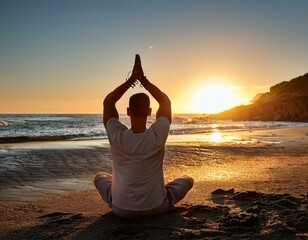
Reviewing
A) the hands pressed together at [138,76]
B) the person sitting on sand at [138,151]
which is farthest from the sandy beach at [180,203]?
the hands pressed together at [138,76]

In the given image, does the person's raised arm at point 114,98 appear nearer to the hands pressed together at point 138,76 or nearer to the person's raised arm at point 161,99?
the hands pressed together at point 138,76

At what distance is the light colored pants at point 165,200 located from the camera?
4.20 meters

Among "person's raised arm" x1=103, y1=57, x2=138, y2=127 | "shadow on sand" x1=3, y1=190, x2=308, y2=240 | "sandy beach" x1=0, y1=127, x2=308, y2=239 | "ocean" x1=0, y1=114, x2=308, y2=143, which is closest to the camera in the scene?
"shadow on sand" x1=3, y1=190, x2=308, y2=240

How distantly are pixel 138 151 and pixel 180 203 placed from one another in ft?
4.95

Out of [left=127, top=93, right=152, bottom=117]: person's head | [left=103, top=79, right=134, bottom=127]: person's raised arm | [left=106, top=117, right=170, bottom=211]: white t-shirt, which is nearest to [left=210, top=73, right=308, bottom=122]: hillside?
[left=106, top=117, right=170, bottom=211]: white t-shirt

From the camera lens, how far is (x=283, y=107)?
64.8m

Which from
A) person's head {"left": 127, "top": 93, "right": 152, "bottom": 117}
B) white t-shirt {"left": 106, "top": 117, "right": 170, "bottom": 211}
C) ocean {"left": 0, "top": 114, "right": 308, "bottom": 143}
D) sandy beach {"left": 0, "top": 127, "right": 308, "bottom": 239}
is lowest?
sandy beach {"left": 0, "top": 127, "right": 308, "bottom": 239}

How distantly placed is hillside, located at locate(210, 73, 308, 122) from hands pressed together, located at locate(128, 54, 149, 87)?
5526cm

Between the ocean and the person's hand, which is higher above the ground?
the person's hand

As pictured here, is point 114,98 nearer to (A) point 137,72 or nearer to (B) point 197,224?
(A) point 137,72

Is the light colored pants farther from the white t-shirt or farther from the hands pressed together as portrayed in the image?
the hands pressed together

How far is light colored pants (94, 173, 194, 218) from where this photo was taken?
420 centimetres

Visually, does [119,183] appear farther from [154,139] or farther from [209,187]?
[209,187]

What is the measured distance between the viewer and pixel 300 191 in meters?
5.64
